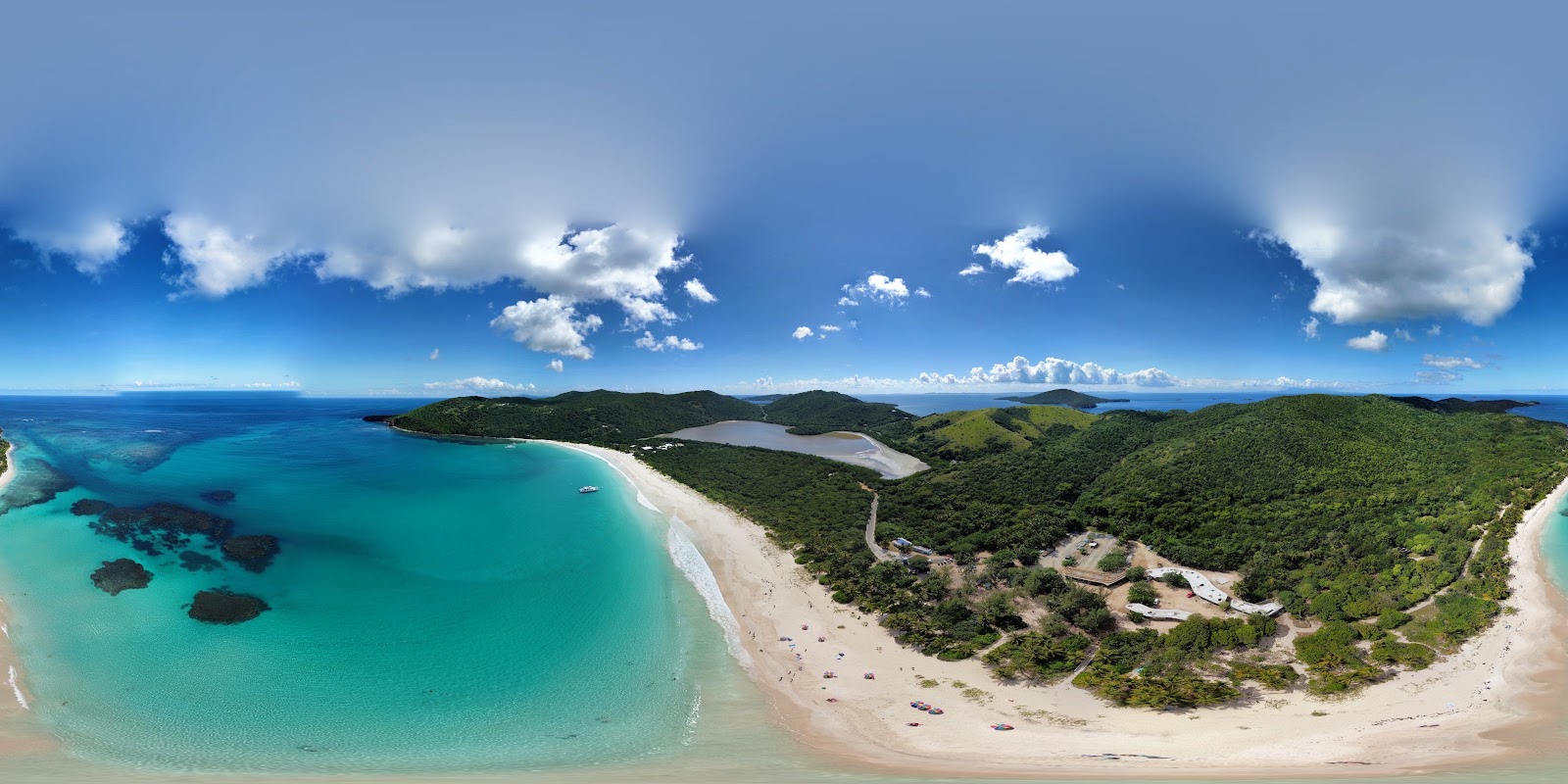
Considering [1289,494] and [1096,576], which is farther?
[1289,494]

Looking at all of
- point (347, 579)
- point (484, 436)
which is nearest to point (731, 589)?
point (347, 579)

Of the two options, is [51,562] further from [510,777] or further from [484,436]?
[484,436]

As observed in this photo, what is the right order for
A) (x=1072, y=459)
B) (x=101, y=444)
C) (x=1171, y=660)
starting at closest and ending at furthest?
(x=1171, y=660), (x=1072, y=459), (x=101, y=444)

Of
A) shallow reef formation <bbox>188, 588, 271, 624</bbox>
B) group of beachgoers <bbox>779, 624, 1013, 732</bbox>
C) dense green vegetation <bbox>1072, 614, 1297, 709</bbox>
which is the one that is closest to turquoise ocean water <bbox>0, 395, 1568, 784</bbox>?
shallow reef formation <bbox>188, 588, 271, 624</bbox>

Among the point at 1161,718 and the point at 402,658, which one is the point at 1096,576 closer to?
the point at 1161,718

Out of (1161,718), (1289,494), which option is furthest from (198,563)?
(1289,494)

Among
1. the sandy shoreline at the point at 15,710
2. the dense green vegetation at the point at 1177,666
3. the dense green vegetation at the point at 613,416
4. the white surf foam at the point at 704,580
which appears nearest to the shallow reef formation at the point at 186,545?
the sandy shoreline at the point at 15,710
